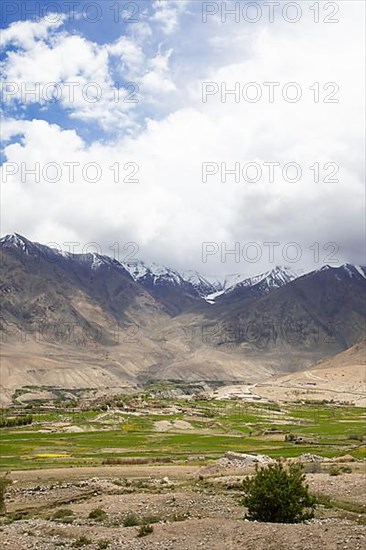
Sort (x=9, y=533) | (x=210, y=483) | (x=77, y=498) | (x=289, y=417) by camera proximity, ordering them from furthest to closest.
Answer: (x=289, y=417), (x=210, y=483), (x=77, y=498), (x=9, y=533)

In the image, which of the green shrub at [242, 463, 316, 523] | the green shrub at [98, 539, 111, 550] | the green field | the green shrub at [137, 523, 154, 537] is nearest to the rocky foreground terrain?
the green shrub at [98, 539, 111, 550]

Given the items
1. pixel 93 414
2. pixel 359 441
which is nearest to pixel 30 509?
pixel 359 441

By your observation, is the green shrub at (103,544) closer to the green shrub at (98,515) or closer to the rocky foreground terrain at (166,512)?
the rocky foreground terrain at (166,512)

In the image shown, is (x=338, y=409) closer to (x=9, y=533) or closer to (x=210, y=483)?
(x=210, y=483)

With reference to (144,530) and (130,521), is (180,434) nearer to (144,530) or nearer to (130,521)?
(130,521)

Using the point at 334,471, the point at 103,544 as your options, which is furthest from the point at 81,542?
the point at 334,471

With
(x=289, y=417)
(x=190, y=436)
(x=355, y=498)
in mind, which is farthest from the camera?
(x=289, y=417)

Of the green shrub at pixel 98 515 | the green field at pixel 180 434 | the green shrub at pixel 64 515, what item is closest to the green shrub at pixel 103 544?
the green shrub at pixel 98 515
